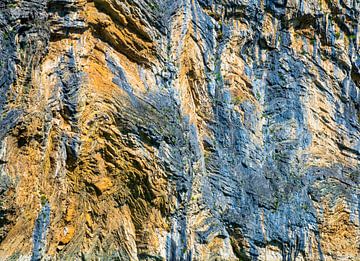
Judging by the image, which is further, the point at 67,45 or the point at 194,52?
the point at 194,52

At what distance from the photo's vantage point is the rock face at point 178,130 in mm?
10828

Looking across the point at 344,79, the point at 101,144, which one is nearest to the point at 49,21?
the point at 101,144

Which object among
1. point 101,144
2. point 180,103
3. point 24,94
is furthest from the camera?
point 180,103

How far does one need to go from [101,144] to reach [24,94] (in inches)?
84.3

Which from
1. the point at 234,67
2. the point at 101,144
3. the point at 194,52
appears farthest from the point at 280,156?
the point at 101,144

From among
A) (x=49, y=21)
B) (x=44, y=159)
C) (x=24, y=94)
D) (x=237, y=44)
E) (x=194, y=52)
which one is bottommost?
(x=44, y=159)

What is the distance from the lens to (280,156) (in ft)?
54.4

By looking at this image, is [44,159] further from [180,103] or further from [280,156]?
[280,156]

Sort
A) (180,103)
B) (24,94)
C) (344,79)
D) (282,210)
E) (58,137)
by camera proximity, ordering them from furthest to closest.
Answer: (344,79) → (282,210) → (180,103) → (58,137) → (24,94)

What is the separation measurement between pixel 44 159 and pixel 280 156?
7575 millimetres

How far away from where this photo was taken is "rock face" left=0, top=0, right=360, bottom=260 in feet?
35.5

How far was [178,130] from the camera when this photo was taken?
1335cm

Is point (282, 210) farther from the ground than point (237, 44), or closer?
closer

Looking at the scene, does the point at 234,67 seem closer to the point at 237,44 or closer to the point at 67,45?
the point at 237,44
